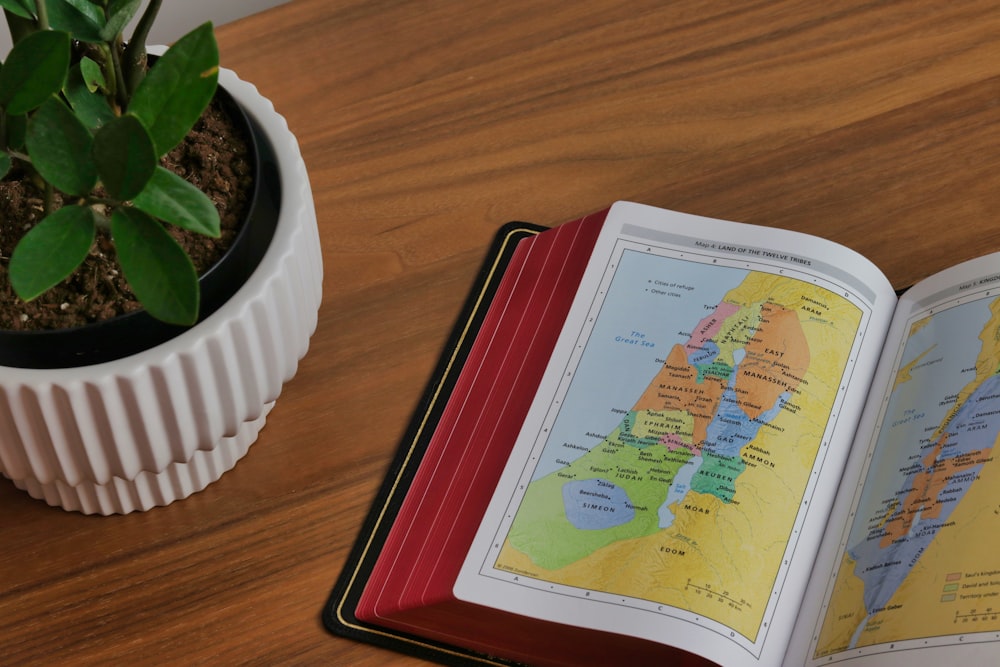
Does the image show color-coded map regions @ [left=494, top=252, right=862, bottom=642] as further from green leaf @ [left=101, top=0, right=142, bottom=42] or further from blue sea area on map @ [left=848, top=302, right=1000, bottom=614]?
green leaf @ [left=101, top=0, right=142, bottom=42]

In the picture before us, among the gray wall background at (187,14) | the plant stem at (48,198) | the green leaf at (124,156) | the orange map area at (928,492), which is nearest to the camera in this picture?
the green leaf at (124,156)

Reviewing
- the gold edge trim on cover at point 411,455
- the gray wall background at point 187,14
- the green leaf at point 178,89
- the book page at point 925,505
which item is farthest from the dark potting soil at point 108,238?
the gray wall background at point 187,14

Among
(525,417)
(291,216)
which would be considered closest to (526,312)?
(525,417)

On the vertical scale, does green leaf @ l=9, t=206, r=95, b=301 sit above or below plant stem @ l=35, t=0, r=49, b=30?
below

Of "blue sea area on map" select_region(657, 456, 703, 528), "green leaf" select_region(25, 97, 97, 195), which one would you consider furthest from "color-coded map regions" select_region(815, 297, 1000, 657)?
"green leaf" select_region(25, 97, 97, 195)

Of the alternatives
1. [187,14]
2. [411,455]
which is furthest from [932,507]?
[187,14]

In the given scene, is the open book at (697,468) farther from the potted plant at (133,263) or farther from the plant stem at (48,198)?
the plant stem at (48,198)

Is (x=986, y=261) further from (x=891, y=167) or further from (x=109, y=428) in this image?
(x=109, y=428)
